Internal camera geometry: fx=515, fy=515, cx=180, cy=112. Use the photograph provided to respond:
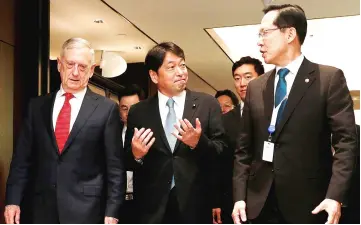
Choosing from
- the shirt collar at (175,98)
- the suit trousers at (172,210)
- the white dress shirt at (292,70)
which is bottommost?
the suit trousers at (172,210)

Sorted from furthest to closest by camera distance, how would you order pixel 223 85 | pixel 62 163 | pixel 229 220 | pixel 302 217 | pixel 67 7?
1. pixel 223 85
2. pixel 67 7
3. pixel 229 220
4. pixel 62 163
5. pixel 302 217

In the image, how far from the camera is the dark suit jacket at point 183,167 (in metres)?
2.54

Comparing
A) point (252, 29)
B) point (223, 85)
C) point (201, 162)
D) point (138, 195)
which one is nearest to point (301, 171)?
point (201, 162)

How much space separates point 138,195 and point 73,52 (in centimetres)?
80

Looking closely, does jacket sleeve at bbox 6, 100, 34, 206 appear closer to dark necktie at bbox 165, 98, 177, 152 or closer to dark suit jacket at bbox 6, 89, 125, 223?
dark suit jacket at bbox 6, 89, 125, 223

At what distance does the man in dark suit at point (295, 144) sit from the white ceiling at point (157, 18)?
3059 millimetres

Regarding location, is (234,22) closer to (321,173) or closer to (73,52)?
(73,52)

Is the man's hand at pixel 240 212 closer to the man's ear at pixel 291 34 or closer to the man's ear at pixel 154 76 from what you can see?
the man's ear at pixel 291 34

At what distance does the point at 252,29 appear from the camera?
665 centimetres

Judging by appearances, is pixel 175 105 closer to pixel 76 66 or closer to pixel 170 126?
pixel 170 126

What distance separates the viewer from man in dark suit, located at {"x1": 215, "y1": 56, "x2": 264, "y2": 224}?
3119 mm

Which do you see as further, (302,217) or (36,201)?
(36,201)

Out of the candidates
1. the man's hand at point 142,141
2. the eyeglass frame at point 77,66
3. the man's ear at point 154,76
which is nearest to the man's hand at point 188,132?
the man's hand at point 142,141

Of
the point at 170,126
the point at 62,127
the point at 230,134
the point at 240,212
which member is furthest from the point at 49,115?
the point at 230,134
